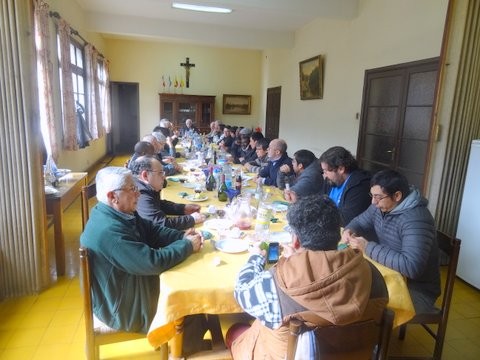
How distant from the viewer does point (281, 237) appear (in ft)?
6.53

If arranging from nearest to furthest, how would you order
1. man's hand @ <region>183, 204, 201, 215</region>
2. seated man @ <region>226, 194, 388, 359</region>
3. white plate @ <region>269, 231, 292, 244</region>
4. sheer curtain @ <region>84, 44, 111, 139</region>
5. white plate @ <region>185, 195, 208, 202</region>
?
seated man @ <region>226, 194, 388, 359</region>
white plate @ <region>269, 231, 292, 244</region>
man's hand @ <region>183, 204, 201, 215</region>
white plate @ <region>185, 195, 208, 202</region>
sheer curtain @ <region>84, 44, 111, 139</region>

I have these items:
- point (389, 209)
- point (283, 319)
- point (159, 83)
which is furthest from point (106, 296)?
point (159, 83)

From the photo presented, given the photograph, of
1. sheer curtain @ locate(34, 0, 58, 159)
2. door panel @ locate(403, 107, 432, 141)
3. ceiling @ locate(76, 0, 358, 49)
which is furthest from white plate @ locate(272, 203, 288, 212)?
ceiling @ locate(76, 0, 358, 49)

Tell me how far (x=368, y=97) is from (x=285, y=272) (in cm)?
461

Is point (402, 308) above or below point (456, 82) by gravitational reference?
below

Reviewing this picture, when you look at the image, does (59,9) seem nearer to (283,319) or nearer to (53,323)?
(53,323)

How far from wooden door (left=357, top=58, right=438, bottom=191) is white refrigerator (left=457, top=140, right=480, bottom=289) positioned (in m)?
0.44

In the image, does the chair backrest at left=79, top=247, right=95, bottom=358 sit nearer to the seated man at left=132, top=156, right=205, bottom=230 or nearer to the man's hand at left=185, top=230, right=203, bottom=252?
the man's hand at left=185, top=230, right=203, bottom=252

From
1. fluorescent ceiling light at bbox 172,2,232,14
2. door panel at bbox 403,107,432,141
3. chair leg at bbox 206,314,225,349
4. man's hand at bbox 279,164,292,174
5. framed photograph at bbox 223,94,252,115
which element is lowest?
chair leg at bbox 206,314,225,349

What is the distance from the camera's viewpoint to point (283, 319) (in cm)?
110

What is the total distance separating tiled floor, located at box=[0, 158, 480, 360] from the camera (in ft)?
6.87

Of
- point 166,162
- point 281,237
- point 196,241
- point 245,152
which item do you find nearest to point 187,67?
point 245,152

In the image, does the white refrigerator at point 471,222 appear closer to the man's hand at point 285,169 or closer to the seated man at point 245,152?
the man's hand at point 285,169

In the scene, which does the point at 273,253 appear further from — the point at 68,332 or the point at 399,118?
the point at 399,118
